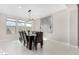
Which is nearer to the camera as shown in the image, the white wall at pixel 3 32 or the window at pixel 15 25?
the window at pixel 15 25

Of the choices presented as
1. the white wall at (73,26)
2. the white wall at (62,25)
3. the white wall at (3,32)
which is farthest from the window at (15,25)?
the white wall at (73,26)

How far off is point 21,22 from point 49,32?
3.25ft

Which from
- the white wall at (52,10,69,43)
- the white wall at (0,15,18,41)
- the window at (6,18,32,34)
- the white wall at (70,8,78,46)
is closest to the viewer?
the window at (6,18,32,34)

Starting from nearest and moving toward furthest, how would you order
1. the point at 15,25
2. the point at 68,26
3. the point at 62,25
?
the point at 15,25
the point at 62,25
the point at 68,26

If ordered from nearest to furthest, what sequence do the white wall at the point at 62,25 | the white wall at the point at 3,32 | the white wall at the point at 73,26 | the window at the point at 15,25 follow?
the window at the point at 15,25, the white wall at the point at 3,32, the white wall at the point at 62,25, the white wall at the point at 73,26

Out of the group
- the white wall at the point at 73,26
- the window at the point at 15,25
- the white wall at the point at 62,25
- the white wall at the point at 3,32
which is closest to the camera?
the window at the point at 15,25

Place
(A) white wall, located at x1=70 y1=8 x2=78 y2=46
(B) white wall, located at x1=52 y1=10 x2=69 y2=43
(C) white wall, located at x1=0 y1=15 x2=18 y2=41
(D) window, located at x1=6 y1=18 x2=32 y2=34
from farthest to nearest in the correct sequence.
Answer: (A) white wall, located at x1=70 y1=8 x2=78 y2=46, (B) white wall, located at x1=52 y1=10 x2=69 y2=43, (C) white wall, located at x1=0 y1=15 x2=18 y2=41, (D) window, located at x1=6 y1=18 x2=32 y2=34

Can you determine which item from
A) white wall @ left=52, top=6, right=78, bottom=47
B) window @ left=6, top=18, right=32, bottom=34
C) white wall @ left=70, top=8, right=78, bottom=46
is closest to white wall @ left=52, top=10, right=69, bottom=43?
white wall @ left=52, top=6, right=78, bottom=47


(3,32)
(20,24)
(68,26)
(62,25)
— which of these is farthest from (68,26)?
(3,32)

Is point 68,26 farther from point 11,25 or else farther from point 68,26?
point 11,25

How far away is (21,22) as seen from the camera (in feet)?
8.71

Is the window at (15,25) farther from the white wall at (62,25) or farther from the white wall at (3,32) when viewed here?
the white wall at (62,25)

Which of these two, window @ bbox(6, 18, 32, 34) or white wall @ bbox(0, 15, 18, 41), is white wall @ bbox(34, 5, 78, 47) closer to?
window @ bbox(6, 18, 32, 34)

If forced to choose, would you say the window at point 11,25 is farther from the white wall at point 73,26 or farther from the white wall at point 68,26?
the white wall at point 73,26
